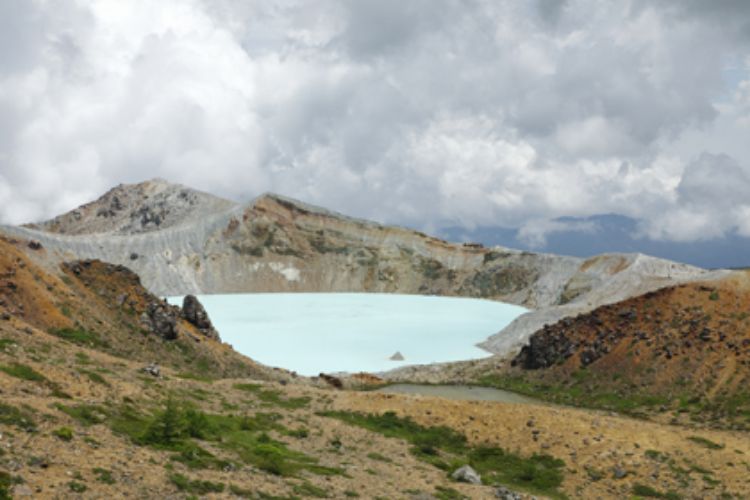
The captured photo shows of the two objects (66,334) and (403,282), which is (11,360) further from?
(403,282)

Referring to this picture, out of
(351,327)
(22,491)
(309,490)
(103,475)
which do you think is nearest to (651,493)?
(309,490)

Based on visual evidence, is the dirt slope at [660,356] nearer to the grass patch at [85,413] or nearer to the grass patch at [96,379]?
the grass patch at [96,379]

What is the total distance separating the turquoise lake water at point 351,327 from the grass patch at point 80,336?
2931 centimetres

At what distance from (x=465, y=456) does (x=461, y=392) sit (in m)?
28.9

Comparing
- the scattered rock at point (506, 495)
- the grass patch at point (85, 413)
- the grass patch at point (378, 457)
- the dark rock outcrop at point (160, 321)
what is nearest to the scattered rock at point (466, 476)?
the scattered rock at point (506, 495)

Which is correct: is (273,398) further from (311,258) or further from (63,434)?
(311,258)

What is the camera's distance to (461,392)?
200 ft

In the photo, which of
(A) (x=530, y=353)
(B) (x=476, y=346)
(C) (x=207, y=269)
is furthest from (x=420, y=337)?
(C) (x=207, y=269)

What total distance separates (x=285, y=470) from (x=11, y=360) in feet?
42.2

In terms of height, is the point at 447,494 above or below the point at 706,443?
below

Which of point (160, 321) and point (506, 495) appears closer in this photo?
point (506, 495)

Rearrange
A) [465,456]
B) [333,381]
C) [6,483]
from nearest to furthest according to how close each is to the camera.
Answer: [6,483], [465,456], [333,381]

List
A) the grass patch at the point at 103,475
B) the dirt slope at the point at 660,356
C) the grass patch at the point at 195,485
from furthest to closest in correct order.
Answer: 1. the dirt slope at the point at 660,356
2. the grass patch at the point at 195,485
3. the grass patch at the point at 103,475

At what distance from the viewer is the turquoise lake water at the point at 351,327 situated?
79.6 metres
